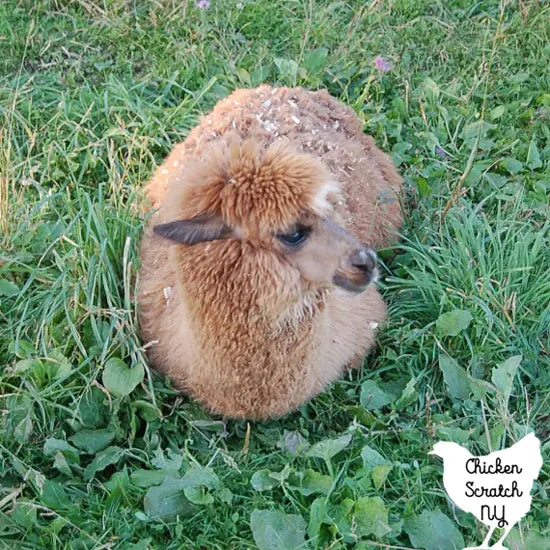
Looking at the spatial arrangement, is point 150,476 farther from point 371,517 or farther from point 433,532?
point 433,532

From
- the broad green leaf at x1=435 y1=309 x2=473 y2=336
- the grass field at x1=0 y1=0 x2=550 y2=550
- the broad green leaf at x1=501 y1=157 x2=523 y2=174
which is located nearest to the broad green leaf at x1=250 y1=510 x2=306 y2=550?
the grass field at x1=0 y1=0 x2=550 y2=550

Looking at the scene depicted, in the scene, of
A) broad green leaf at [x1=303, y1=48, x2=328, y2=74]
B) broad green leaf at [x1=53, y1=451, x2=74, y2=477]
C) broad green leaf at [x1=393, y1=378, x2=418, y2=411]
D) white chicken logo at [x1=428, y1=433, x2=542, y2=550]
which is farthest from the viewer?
broad green leaf at [x1=303, y1=48, x2=328, y2=74]

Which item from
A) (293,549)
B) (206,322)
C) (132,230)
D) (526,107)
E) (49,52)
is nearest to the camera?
(293,549)

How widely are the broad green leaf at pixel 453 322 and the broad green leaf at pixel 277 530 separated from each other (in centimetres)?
108

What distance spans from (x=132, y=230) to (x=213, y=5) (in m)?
2.45

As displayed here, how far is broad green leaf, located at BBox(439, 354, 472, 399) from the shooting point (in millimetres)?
3057

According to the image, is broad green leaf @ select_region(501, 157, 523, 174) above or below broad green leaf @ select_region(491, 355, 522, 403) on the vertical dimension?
above

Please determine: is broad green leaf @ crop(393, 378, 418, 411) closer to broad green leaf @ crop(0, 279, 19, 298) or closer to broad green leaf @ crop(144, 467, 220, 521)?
broad green leaf @ crop(144, 467, 220, 521)

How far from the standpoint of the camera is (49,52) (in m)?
4.95

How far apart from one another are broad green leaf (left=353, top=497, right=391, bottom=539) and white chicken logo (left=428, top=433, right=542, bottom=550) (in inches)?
20.1

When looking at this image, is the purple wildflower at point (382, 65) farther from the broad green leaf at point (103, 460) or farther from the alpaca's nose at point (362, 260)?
the broad green leaf at point (103, 460)

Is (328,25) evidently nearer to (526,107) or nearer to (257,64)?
(257,64)

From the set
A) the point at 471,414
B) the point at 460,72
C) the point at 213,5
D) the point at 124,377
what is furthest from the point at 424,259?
the point at 213,5

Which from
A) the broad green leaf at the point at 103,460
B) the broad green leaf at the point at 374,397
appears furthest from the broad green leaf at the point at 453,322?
the broad green leaf at the point at 103,460
